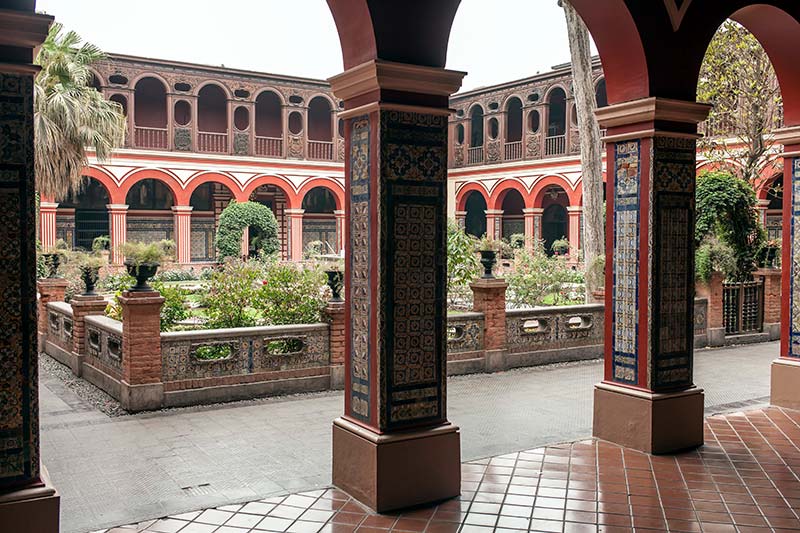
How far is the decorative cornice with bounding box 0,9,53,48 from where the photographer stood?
11.5 ft

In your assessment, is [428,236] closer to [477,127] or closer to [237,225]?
[237,225]

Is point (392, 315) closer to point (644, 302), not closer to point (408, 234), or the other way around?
point (408, 234)

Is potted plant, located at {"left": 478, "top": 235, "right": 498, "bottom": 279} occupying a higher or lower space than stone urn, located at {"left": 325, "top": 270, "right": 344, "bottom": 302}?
higher

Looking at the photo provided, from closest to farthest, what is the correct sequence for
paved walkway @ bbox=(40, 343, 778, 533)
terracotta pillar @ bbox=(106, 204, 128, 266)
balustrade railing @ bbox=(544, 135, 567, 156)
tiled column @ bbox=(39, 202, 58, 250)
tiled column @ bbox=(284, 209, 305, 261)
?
paved walkway @ bbox=(40, 343, 778, 533) → tiled column @ bbox=(39, 202, 58, 250) → terracotta pillar @ bbox=(106, 204, 128, 266) → balustrade railing @ bbox=(544, 135, 567, 156) → tiled column @ bbox=(284, 209, 305, 261)

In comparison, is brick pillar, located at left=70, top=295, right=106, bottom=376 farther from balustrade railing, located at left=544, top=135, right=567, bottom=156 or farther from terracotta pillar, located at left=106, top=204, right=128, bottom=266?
balustrade railing, located at left=544, top=135, right=567, bottom=156

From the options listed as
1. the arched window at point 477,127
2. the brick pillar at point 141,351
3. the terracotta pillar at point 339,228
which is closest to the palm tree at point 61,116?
the brick pillar at point 141,351

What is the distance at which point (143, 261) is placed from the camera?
27.4 ft

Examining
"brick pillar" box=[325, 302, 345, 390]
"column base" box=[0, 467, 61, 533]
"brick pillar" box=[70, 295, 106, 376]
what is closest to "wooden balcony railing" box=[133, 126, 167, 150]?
"brick pillar" box=[70, 295, 106, 376]

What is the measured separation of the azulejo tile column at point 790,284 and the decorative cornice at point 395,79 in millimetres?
4515

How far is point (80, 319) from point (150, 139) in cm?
1690

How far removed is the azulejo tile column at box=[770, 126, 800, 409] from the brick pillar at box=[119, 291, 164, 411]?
21.1ft

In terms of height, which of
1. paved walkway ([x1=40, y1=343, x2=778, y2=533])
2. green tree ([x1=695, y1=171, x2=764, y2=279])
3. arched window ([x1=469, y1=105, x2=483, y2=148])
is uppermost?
arched window ([x1=469, y1=105, x2=483, y2=148])

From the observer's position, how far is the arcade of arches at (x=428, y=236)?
362 centimetres

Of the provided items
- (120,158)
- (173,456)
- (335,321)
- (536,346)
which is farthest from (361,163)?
(120,158)
